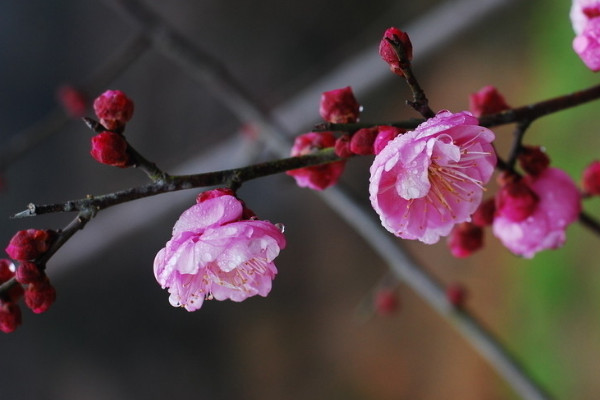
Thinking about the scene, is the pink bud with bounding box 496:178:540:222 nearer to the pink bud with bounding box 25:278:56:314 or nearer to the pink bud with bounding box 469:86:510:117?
the pink bud with bounding box 469:86:510:117

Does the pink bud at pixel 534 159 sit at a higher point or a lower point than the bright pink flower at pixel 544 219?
higher

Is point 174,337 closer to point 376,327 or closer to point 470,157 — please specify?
point 376,327

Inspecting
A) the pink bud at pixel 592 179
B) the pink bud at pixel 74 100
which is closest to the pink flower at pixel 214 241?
the pink bud at pixel 592 179

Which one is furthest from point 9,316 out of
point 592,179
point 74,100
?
point 74,100

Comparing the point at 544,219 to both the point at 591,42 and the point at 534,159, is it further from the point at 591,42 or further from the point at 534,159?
the point at 591,42

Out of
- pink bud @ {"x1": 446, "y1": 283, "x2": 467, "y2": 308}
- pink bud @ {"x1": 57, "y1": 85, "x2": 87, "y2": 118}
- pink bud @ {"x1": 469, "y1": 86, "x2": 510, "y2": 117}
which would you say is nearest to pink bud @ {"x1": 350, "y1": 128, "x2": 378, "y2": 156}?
pink bud @ {"x1": 469, "y1": 86, "x2": 510, "y2": 117}

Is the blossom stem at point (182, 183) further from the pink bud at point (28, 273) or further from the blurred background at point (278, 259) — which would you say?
the blurred background at point (278, 259)
